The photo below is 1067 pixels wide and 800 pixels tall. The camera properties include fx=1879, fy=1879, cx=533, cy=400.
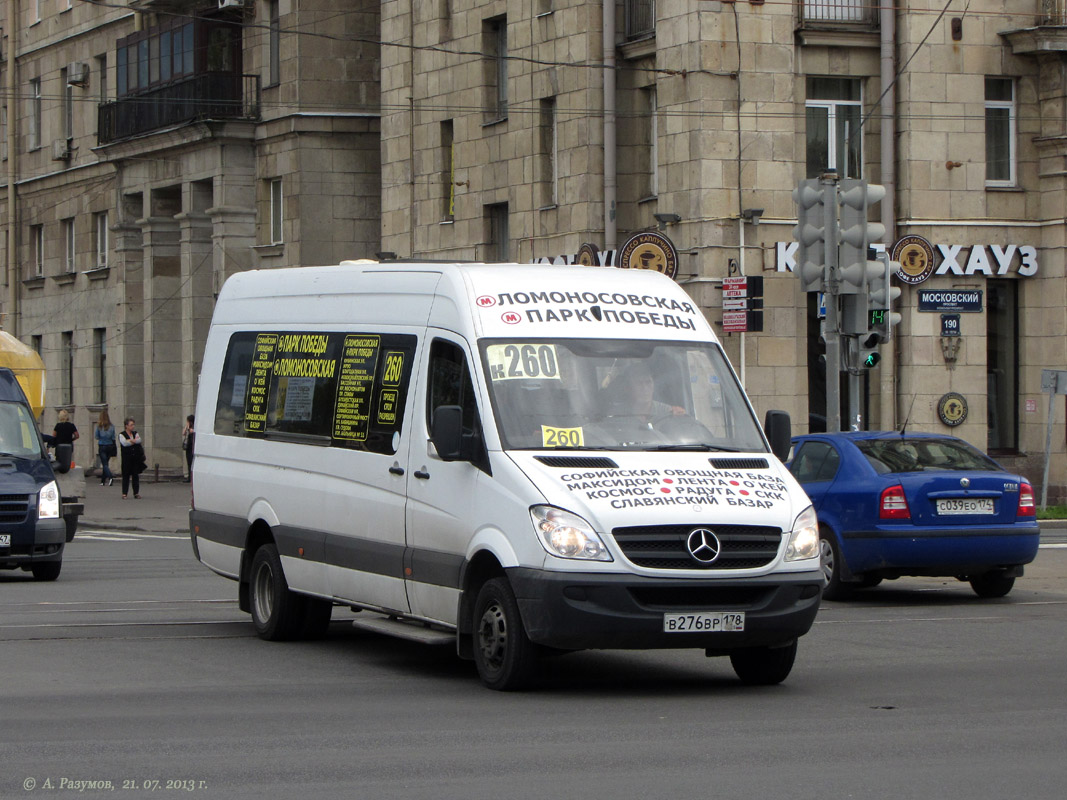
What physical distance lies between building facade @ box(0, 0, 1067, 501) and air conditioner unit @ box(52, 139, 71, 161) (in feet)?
35.3

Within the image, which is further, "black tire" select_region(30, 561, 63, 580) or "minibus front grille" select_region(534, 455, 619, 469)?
"black tire" select_region(30, 561, 63, 580)

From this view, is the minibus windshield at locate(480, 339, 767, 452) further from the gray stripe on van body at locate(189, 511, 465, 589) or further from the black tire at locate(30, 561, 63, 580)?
the black tire at locate(30, 561, 63, 580)

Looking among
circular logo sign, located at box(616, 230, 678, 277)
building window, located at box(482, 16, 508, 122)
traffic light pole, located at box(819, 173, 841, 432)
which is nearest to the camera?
traffic light pole, located at box(819, 173, 841, 432)

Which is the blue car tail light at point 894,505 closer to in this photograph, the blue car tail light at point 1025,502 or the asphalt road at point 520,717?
the blue car tail light at point 1025,502

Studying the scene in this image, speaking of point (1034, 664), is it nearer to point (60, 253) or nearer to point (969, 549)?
point (969, 549)

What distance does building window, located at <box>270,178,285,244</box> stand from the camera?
42.1 metres

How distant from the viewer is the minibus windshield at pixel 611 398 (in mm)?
10336

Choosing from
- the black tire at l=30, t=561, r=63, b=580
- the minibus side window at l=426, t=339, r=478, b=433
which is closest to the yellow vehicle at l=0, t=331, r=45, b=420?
the black tire at l=30, t=561, r=63, b=580

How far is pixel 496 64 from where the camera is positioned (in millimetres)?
35219

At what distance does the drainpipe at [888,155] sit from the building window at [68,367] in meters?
28.2

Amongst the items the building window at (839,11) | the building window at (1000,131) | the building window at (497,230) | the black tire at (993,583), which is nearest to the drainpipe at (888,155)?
the building window at (839,11)

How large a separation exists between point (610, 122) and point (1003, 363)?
7.81m

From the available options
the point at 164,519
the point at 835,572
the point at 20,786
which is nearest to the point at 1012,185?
the point at 164,519

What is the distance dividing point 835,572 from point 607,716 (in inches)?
272
